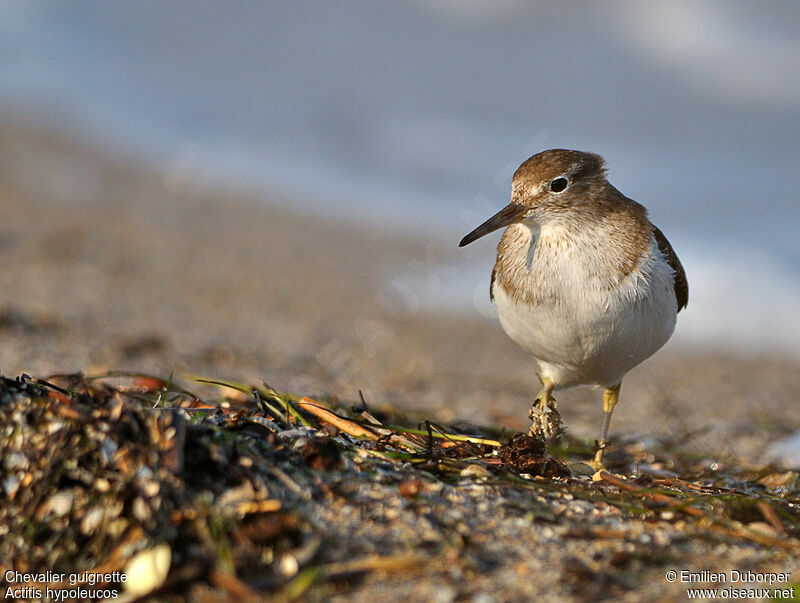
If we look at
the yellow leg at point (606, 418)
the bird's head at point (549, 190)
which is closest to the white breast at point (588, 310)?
the bird's head at point (549, 190)

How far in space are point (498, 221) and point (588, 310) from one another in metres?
0.74

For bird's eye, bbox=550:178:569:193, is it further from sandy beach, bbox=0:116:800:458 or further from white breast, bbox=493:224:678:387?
sandy beach, bbox=0:116:800:458

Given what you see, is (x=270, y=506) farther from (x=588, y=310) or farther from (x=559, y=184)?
(x=559, y=184)

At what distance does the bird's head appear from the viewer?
409 centimetres

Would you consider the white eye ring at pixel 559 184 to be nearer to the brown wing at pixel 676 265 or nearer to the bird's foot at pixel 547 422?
the brown wing at pixel 676 265

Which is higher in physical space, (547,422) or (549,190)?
(549,190)

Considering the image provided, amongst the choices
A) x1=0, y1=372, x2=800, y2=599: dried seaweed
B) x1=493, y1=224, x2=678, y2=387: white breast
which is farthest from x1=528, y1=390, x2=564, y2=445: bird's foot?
x1=0, y1=372, x2=800, y2=599: dried seaweed

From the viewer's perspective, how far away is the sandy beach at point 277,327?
5.80 m

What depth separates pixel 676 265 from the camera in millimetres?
4355

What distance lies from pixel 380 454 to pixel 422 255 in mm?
12613

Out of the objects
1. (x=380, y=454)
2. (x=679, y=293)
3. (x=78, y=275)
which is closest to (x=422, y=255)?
(x=78, y=275)

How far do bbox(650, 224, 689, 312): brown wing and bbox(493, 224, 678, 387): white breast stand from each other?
217mm

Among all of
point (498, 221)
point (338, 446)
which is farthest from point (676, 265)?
point (338, 446)

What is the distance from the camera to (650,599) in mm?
1922
